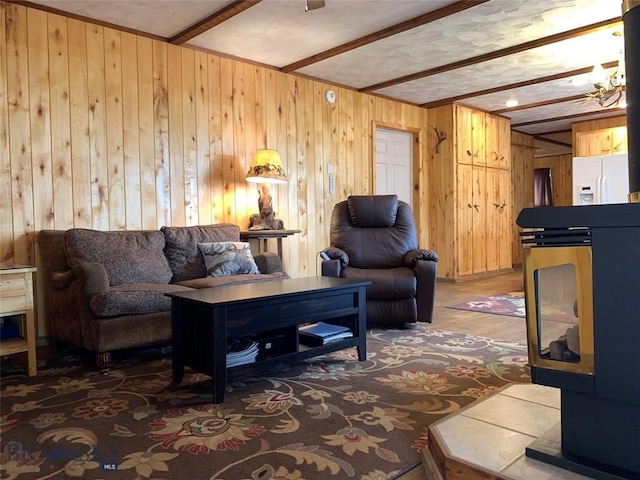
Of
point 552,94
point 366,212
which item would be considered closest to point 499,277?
point 552,94

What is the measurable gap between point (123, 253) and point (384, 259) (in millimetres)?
2056

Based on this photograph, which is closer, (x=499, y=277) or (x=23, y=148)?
(x=23, y=148)

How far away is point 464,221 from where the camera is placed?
6535mm

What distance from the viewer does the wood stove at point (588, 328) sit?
123cm

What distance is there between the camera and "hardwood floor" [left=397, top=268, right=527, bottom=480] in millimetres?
3441

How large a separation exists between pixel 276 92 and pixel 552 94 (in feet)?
11.6

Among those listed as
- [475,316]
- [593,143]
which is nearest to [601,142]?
[593,143]

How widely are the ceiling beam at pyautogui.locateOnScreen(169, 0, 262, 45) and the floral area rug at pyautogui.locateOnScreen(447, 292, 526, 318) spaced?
125 inches

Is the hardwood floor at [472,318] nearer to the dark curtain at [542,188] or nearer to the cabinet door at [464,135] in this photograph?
the cabinet door at [464,135]

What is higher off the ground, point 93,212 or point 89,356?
point 93,212

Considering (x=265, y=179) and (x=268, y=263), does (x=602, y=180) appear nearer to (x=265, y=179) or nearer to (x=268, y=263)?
(x=265, y=179)

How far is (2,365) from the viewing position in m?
2.88

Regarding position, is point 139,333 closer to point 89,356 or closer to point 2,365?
point 89,356

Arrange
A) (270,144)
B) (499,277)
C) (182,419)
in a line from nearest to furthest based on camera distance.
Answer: (182,419)
(270,144)
(499,277)
